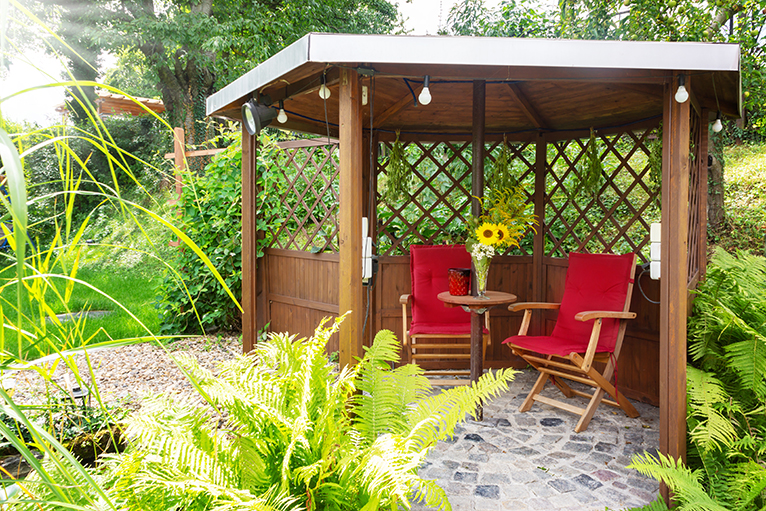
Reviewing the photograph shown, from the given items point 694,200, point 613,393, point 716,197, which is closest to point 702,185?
point 694,200

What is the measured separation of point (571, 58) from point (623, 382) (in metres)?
2.53

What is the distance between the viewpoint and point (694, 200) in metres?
3.08

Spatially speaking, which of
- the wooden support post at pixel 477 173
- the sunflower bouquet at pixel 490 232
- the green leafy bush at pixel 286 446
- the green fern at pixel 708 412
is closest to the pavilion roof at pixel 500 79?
the wooden support post at pixel 477 173

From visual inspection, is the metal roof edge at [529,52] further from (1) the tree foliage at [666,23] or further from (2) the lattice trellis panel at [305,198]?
(1) the tree foliage at [666,23]

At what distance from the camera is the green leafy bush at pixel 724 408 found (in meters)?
1.93

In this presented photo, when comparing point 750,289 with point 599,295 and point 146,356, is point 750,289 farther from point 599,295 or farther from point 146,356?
point 146,356

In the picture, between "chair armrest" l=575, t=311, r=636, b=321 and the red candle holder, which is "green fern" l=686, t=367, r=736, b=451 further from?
the red candle holder

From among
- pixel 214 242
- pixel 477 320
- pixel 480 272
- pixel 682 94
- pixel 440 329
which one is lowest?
pixel 440 329

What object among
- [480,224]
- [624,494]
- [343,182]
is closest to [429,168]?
[480,224]

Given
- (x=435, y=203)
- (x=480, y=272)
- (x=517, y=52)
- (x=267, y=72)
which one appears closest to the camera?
(x=517, y=52)

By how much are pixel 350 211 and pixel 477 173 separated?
113 cm

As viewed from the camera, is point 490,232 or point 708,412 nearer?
point 708,412

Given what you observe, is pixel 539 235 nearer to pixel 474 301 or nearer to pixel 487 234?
pixel 487 234

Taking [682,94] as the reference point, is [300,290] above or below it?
below
